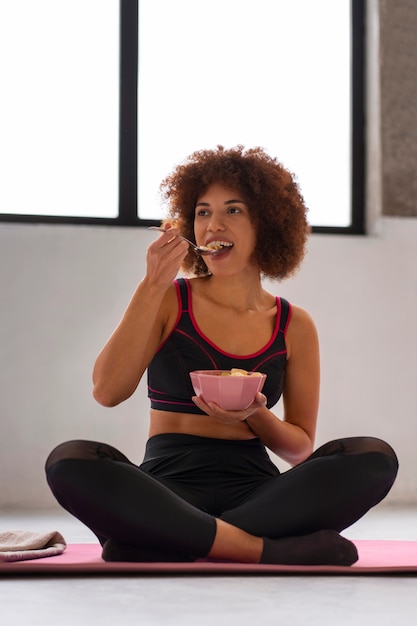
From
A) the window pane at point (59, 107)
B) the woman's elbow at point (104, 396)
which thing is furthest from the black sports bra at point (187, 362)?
the window pane at point (59, 107)

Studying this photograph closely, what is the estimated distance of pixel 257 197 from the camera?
2176 millimetres

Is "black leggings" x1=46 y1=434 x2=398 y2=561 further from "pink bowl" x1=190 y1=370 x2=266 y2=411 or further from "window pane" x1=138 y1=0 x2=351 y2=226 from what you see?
"window pane" x1=138 y1=0 x2=351 y2=226

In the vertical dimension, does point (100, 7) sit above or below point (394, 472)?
above

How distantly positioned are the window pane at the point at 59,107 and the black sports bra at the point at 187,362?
1.50m

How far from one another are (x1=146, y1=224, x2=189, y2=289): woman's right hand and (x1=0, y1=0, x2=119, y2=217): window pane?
1.61 metres

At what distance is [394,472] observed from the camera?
1863 mm

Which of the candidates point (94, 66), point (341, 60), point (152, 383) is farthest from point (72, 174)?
point (152, 383)

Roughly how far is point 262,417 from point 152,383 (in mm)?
258

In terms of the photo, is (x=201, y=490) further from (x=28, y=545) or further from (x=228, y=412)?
(x=28, y=545)

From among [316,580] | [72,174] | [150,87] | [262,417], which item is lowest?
[316,580]

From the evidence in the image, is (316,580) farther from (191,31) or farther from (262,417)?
(191,31)

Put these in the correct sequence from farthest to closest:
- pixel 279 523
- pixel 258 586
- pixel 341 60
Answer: pixel 341 60
pixel 279 523
pixel 258 586

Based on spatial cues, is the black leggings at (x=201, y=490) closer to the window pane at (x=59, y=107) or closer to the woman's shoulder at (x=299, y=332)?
the woman's shoulder at (x=299, y=332)

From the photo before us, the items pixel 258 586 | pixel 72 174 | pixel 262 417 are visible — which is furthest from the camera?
pixel 72 174
